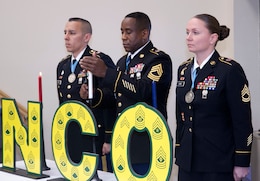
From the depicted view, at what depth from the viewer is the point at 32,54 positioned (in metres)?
4.54

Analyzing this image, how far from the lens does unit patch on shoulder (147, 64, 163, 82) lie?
2.40 metres

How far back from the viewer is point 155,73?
2414mm

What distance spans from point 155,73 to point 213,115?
1.21 feet

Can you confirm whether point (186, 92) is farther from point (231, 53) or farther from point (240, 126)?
point (231, 53)

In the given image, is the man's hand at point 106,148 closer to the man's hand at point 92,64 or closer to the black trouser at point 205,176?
the black trouser at point 205,176

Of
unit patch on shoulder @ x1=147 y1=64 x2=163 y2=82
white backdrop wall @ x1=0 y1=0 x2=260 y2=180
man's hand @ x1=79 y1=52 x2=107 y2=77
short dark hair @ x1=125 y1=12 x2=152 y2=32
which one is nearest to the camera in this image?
man's hand @ x1=79 y1=52 x2=107 y2=77

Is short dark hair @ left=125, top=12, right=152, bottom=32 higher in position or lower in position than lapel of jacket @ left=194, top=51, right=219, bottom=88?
higher

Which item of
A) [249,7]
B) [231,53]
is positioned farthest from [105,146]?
[249,7]

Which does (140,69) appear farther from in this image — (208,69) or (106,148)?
(106,148)

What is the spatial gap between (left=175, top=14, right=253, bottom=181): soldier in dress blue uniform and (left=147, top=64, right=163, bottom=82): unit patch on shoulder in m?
0.17

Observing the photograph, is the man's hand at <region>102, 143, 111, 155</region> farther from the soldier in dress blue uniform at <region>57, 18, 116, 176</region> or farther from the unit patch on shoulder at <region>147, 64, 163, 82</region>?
the unit patch on shoulder at <region>147, 64, 163, 82</region>

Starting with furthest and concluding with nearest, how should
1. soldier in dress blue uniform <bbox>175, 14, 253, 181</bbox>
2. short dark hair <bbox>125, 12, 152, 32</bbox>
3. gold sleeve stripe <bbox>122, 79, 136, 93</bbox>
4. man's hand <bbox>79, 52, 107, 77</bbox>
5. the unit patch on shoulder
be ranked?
short dark hair <bbox>125, 12, 152, 32</bbox> → the unit patch on shoulder → gold sleeve stripe <bbox>122, 79, 136, 93</bbox> → soldier in dress blue uniform <bbox>175, 14, 253, 181</bbox> → man's hand <bbox>79, 52, 107, 77</bbox>

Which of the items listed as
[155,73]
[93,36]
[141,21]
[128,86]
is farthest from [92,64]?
[93,36]

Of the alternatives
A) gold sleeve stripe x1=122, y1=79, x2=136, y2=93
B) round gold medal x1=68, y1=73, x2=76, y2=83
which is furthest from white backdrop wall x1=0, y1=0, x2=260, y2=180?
gold sleeve stripe x1=122, y1=79, x2=136, y2=93
